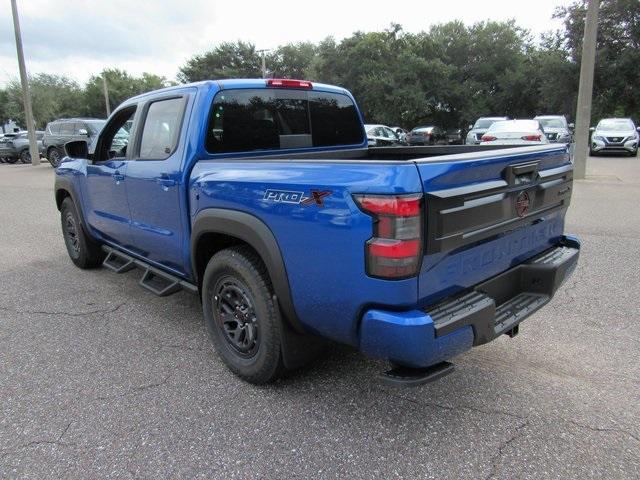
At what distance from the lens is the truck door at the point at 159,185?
3494mm

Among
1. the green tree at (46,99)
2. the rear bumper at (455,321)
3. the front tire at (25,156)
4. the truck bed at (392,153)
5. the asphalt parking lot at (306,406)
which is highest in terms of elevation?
the green tree at (46,99)

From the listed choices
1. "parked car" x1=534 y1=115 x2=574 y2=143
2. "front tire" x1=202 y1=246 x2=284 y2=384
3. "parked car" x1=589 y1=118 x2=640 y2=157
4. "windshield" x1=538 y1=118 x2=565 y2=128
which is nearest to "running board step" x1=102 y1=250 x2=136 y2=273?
"front tire" x1=202 y1=246 x2=284 y2=384

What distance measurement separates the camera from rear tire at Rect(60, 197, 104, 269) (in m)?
5.45

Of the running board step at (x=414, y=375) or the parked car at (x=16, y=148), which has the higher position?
the parked car at (x=16, y=148)

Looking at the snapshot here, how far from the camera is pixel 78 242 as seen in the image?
18.3 ft

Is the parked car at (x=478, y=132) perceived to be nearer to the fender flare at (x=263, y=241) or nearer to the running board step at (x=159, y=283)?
the running board step at (x=159, y=283)

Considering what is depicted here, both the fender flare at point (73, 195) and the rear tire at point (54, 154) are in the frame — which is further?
the rear tire at point (54, 154)

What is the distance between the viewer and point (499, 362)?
3344mm

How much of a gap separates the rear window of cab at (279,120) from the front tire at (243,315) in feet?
2.96

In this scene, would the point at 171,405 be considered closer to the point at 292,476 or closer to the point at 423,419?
the point at 292,476

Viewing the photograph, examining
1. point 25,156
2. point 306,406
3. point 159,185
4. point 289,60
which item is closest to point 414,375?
point 306,406

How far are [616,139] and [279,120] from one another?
20942 mm

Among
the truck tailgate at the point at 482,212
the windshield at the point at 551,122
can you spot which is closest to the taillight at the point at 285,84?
the truck tailgate at the point at 482,212

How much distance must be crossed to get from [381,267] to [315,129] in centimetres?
221
